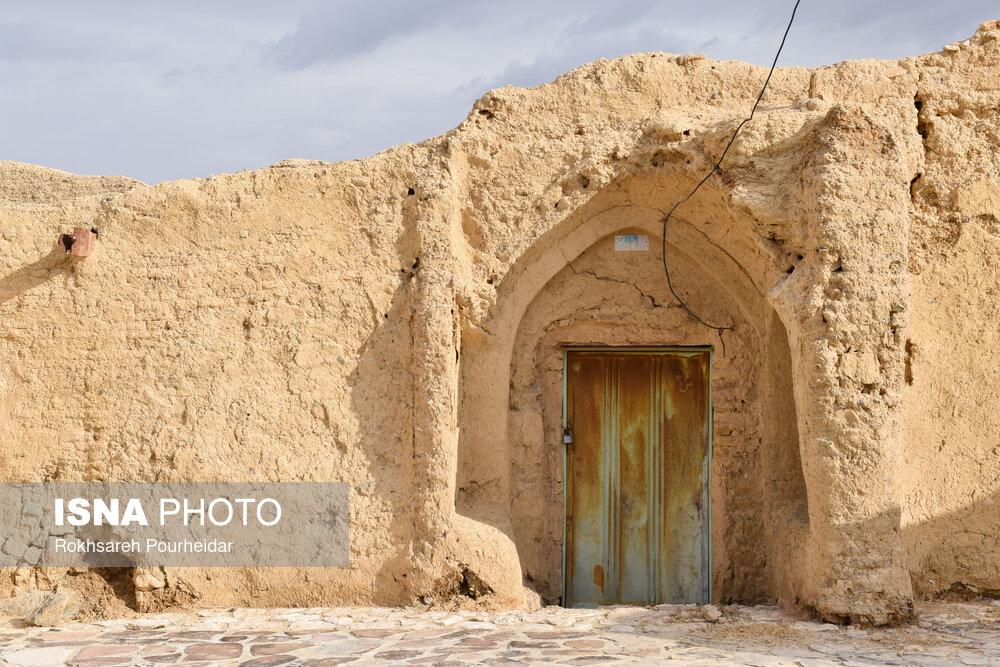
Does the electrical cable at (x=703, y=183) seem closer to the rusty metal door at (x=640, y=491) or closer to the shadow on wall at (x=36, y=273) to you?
the rusty metal door at (x=640, y=491)

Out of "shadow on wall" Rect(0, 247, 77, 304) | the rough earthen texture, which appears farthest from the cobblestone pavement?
"shadow on wall" Rect(0, 247, 77, 304)

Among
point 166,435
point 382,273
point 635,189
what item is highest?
point 635,189

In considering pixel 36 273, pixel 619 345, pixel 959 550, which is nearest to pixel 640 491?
pixel 619 345

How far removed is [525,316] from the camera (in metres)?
6.80

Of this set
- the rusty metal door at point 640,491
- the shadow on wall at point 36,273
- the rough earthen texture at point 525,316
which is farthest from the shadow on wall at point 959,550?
the shadow on wall at point 36,273

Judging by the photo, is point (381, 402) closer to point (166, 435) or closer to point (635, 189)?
point (166, 435)

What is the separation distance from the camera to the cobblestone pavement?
16.1ft

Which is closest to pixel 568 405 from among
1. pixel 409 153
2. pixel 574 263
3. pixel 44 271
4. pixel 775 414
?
pixel 574 263

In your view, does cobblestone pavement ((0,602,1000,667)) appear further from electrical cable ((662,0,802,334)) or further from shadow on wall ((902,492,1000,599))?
electrical cable ((662,0,802,334))

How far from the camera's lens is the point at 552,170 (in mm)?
6461

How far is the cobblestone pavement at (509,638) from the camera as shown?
4.91m

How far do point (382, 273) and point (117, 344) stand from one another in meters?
1.89

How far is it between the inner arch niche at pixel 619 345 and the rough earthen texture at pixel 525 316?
2cm

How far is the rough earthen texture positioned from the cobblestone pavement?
285 millimetres
